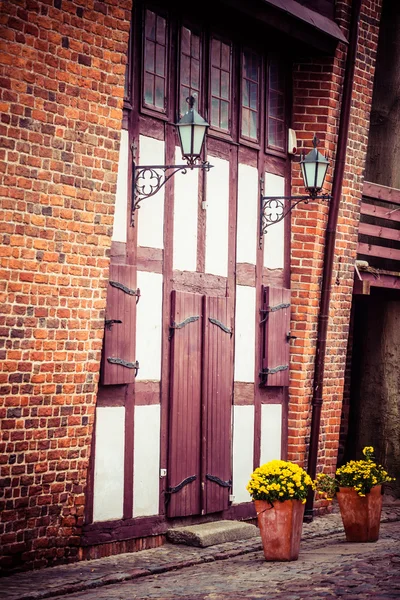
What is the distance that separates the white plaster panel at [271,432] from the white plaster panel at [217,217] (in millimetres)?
1760

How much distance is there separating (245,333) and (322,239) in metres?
1.63

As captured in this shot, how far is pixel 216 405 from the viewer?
11680 mm

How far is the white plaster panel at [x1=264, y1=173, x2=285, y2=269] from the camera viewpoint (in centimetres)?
1259

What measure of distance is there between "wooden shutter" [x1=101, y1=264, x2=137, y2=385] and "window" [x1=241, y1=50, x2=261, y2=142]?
271 centimetres

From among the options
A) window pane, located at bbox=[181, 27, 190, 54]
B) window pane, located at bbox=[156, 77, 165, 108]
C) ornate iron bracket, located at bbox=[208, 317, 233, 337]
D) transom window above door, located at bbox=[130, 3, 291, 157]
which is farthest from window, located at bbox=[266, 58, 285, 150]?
ornate iron bracket, located at bbox=[208, 317, 233, 337]

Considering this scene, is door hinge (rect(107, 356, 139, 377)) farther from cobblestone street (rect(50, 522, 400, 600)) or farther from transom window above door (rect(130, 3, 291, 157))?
transom window above door (rect(130, 3, 291, 157))

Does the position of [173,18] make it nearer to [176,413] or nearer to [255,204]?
[255,204]

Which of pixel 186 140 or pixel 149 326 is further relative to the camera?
pixel 149 326

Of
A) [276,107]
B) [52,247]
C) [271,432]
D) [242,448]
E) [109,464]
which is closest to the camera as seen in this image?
[52,247]

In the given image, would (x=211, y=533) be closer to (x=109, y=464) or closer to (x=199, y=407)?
(x=199, y=407)

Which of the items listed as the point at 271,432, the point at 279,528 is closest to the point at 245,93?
the point at 271,432

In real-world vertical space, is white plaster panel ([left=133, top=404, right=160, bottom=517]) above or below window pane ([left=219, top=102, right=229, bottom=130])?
below

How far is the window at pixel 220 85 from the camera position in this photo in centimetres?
1177

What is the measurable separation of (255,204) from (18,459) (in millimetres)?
4487
